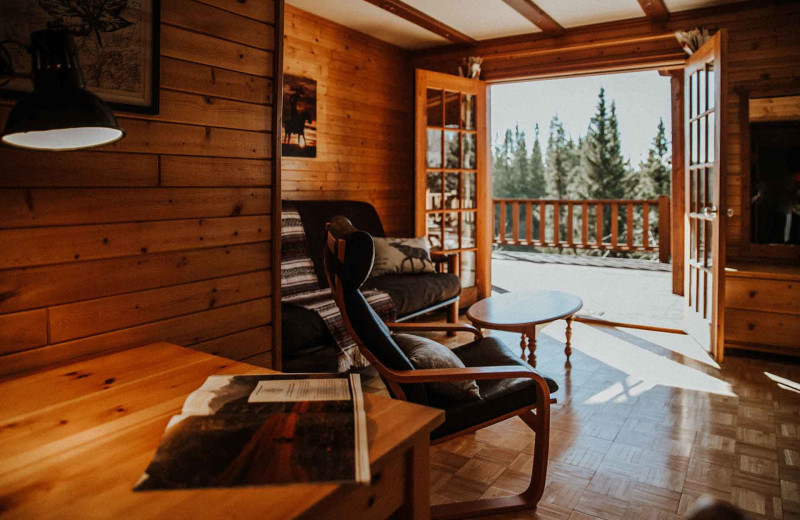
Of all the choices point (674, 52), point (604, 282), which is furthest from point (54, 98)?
point (604, 282)

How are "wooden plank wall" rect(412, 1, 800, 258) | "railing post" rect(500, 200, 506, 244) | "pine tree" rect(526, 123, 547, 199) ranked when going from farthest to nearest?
"pine tree" rect(526, 123, 547, 199)
"railing post" rect(500, 200, 506, 244)
"wooden plank wall" rect(412, 1, 800, 258)

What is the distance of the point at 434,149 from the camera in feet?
16.1

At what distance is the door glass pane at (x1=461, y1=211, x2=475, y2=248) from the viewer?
5.18m

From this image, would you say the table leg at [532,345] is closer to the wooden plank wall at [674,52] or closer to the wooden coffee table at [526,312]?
the wooden coffee table at [526,312]

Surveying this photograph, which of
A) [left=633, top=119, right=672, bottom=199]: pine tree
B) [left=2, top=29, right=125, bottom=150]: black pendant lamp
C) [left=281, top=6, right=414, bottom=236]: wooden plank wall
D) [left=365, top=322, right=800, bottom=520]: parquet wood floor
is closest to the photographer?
[left=2, top=29, right=125, bottom=150]: black pendant lamp

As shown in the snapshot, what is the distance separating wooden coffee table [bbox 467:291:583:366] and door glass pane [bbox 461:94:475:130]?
2059 mm

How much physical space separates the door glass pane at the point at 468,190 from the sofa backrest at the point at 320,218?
3.44 ft

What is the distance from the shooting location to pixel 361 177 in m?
4.84

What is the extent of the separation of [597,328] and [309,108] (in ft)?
9.17

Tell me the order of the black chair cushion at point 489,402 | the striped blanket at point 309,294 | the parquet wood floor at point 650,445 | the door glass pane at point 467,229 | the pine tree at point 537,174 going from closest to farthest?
the black chair cushion at point 489,402 < the parquet wood floor at point 650,445 < the striped blanket at point 309,294 < the door glass pane at point 467,229 < the pine tree at point 537,174

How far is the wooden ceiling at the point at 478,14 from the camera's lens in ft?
13.3

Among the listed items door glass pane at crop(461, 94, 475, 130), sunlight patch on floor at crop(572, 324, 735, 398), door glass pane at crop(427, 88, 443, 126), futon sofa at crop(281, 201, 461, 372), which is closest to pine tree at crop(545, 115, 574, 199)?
door glass pane at crop(461, 94, 475, 130)

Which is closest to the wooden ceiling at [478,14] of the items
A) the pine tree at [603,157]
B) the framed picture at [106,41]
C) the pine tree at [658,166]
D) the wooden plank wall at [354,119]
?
the wooden plank wall at [354,119]

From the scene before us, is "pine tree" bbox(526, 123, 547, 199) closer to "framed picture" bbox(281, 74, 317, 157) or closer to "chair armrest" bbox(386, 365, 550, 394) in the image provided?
"framed picture" bbox(281, 74, 317, 157)
